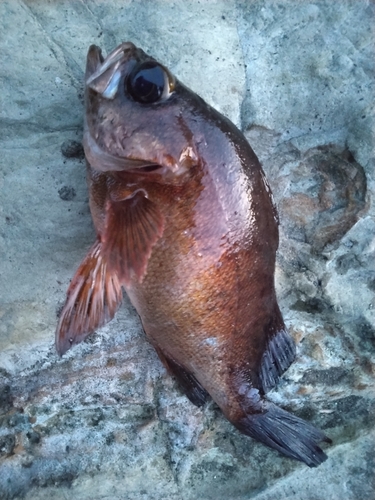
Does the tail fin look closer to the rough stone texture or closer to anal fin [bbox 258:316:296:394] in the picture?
anal fin [bbox 258:316:296:394]

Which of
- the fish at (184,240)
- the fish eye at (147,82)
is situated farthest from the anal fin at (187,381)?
the fish eye at (147,82)

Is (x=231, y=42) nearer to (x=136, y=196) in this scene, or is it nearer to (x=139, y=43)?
(x=139, y=43)

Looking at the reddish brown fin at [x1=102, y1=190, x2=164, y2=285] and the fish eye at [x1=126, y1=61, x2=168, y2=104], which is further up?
the fish eye at [x1=126, y1=61, x2=168, y2=104]

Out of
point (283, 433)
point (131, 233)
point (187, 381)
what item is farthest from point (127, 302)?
point (283, 433)

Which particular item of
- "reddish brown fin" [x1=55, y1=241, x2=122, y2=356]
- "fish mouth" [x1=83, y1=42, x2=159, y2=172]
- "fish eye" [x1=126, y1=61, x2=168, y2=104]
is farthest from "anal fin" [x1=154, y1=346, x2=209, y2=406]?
"fish eye" [x1=126, y1=61, x2=168, y2=104]

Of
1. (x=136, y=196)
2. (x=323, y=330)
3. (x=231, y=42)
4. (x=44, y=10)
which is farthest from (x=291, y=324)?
(x=44, y=10)

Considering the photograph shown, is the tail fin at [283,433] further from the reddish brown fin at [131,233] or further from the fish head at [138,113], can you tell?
the fish head at [138,113]
